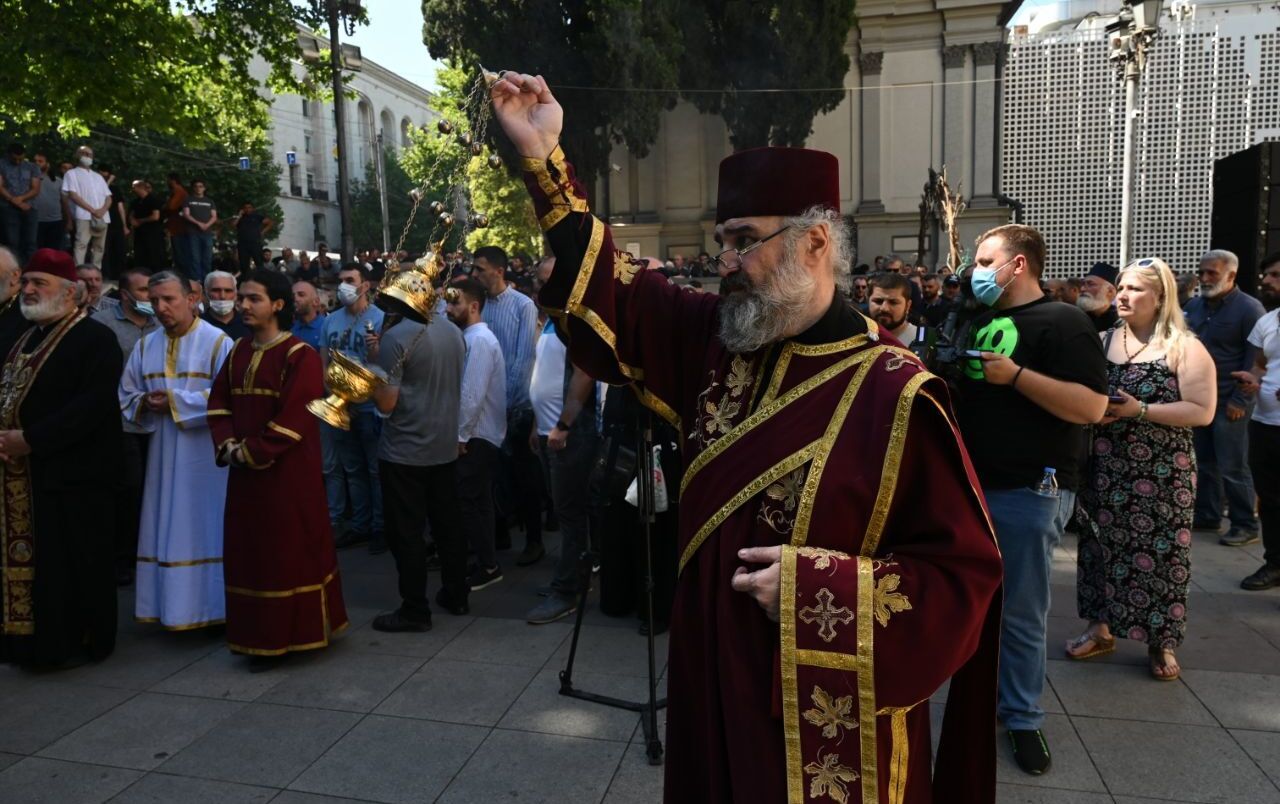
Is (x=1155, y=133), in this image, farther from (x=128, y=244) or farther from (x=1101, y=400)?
(x=1101, y=400)

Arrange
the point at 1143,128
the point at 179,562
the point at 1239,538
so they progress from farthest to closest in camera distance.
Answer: the point at 1143,128 < the point at 1239,538 < the point at 179,562

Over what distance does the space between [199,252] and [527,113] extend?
1524cm

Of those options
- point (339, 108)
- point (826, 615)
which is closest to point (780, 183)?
point (826, 615)

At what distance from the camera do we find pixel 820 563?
194cm

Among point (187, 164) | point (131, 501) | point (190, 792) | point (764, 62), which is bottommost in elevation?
point (190, 792)

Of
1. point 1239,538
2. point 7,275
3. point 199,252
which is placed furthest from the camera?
point 199,252

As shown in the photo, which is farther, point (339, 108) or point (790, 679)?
point (339, 108)

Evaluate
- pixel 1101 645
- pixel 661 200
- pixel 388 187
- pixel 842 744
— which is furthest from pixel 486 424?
pixel 388 187

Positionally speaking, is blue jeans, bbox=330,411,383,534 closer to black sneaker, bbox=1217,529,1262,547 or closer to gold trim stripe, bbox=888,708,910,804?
gold trim stripe, bbox=888,708,910,804

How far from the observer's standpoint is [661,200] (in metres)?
30.8

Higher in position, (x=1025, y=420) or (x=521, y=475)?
(x=1025, y=420)

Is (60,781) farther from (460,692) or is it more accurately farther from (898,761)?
(898,761)

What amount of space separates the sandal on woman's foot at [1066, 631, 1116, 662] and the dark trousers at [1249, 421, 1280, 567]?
1931mm

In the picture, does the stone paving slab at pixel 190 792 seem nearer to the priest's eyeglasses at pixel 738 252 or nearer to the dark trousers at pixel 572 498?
the dark trousers at pixel 572 498
